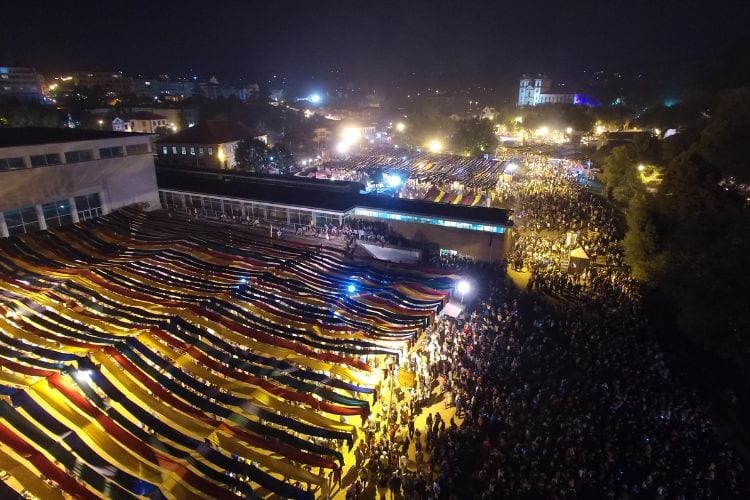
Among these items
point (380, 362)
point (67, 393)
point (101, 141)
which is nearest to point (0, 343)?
point (67, 393)

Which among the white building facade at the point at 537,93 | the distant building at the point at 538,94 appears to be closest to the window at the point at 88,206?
the distant building at the point at 538,94

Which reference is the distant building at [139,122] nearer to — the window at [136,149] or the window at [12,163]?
the window at [136,149]

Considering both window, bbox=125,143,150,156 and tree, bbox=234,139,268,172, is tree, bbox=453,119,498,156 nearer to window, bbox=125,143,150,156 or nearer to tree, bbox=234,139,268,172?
tree, bbox=234,139,268,172

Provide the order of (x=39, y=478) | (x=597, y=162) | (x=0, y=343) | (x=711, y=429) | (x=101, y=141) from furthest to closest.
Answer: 1. (x=597, y=162)
2. (x=101, y=141)
3. (x=711, y=429)
4. (x=0, y=343)
5. (x=39, y=478)

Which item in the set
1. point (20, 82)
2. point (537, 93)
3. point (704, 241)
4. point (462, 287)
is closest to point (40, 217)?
point (462, 287)

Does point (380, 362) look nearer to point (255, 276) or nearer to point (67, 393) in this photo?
point (255, 276)

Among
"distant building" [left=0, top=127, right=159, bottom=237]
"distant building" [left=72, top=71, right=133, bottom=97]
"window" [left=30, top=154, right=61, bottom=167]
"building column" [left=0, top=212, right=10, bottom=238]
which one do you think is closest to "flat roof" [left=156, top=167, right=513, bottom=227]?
"distant building" [left=0, top=127, right=159, bottom=237]

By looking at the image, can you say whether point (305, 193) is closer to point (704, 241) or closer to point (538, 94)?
point (704, 241)
